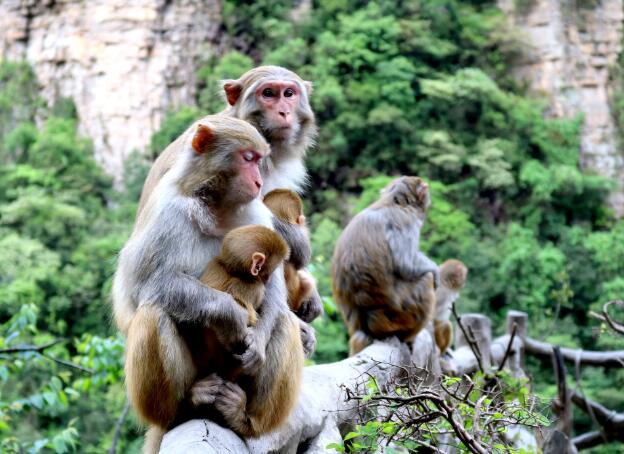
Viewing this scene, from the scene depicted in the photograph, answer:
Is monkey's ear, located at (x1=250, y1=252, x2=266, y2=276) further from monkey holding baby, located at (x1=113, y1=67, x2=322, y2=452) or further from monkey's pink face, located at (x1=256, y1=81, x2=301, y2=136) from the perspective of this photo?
monkey's pink face, located at (x1=256, y1=81, x2=301, y2=136)

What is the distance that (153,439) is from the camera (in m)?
2.66

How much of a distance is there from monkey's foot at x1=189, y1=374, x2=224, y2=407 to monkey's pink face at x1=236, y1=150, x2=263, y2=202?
0.63 meters

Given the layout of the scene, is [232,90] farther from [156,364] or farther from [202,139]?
[156,364]

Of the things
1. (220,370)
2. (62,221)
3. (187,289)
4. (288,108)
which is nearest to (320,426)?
(220,370)

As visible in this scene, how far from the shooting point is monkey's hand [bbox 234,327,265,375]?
8.21ft

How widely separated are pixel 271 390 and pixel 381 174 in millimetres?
23032

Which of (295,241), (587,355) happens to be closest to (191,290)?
(295,241)

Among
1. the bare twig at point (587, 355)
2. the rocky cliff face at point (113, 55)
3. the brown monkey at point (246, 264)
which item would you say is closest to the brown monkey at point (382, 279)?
the bare twig at point (587, 355)

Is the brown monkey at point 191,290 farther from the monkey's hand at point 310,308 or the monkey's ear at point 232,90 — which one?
the monkey's ear at point 232,90

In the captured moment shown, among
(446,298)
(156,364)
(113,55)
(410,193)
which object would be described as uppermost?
(156,364)

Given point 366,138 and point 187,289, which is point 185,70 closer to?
point 366,138

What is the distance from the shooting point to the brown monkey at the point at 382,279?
15.9ft

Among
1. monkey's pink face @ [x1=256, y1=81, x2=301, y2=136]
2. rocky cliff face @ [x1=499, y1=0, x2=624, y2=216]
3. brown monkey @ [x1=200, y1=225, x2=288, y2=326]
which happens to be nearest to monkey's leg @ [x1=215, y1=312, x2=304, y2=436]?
brown monkey @ [x1=200, y1=225, x2=288, y2=326]

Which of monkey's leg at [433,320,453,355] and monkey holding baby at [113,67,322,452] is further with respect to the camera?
monkey's leg at [433,320,453,355]
